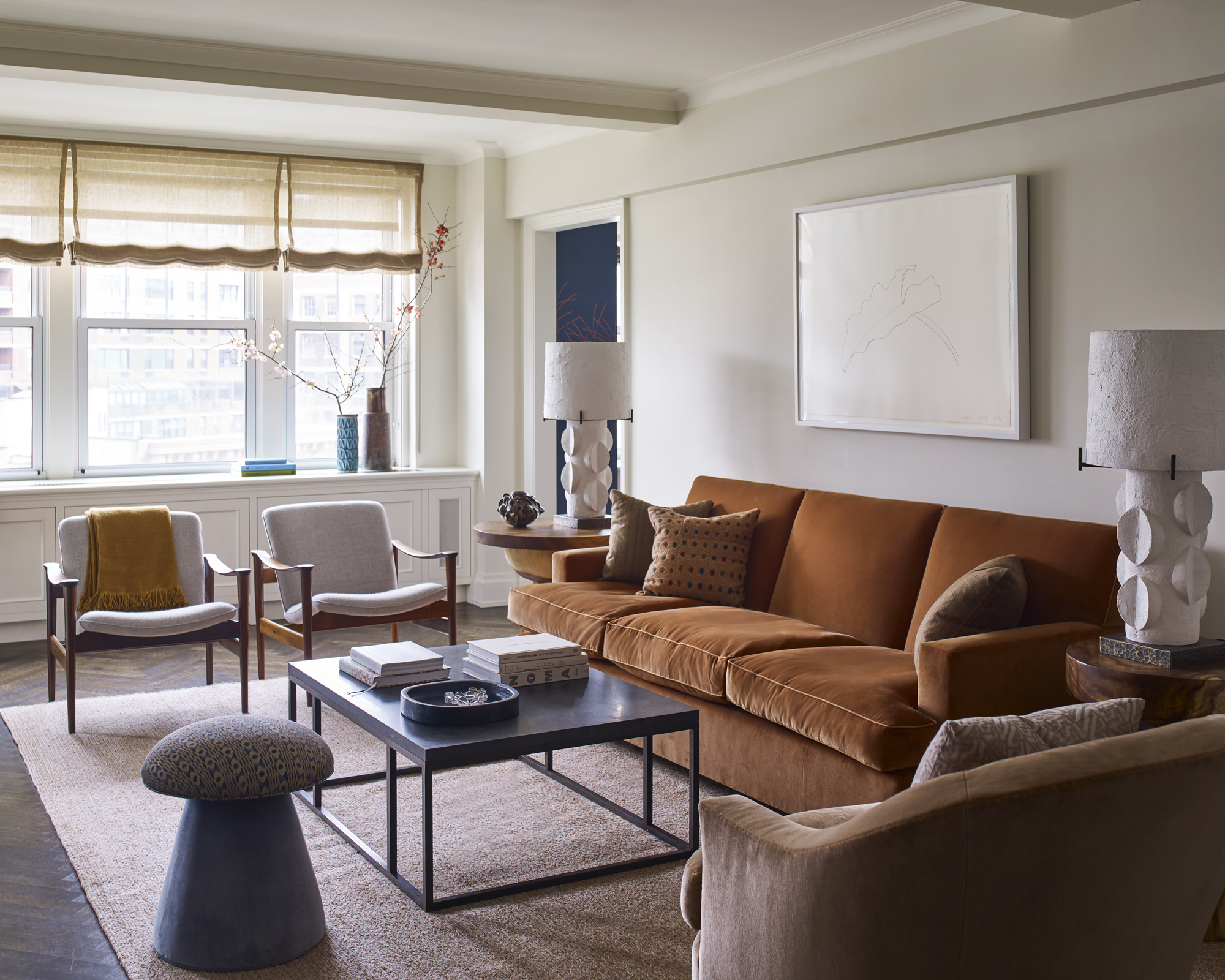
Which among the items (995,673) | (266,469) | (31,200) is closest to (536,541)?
(266,469)

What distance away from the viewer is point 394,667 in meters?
3.38

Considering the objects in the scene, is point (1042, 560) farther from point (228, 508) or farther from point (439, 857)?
point (228, 508)

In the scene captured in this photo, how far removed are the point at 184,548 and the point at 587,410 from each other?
1840 millimetres

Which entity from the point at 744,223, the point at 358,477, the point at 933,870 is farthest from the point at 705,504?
the point at 933,870

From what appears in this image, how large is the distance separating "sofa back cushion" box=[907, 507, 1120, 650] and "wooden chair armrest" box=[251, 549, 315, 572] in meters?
2.38

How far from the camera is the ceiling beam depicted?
3.42 metres

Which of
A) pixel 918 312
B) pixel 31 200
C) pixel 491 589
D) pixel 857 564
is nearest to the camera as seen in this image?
pixel 857 564

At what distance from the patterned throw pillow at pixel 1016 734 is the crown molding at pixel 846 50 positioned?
8.74 ft

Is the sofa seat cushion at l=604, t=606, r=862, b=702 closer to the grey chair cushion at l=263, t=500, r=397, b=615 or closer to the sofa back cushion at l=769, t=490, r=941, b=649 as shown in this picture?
the sofa back cushion at l=769, t=490, r=941, b=649

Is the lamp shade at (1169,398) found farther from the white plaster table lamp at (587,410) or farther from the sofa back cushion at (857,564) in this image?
the white plaster table lamp at (587,410)

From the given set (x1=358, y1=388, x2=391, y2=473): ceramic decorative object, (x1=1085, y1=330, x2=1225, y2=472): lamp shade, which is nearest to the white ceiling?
(x1=1085, y1=330, x2=1225, y2=472): lamp shade

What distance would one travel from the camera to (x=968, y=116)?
3.98 meters

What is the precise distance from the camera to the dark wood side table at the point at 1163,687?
2.73m

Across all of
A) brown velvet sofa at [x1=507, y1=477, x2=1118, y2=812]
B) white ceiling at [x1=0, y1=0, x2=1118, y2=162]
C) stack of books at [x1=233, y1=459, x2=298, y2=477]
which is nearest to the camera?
brown velvet sofa at [x1=507, y1=477, x2=1118, y2=812]
